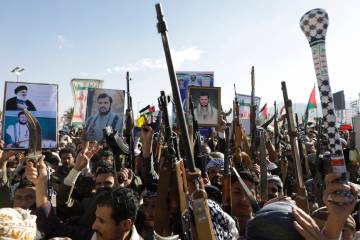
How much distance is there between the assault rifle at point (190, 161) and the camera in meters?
1.99

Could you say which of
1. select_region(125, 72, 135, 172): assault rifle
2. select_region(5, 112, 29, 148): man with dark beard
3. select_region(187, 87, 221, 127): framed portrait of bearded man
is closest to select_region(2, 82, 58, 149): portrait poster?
select_region(5, 112, 29, 148): man with dark beard

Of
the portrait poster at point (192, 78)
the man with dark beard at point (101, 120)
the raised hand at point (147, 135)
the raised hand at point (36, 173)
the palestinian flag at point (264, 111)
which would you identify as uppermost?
the portrait poster at point (192, 78)

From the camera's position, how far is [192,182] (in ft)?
7.30

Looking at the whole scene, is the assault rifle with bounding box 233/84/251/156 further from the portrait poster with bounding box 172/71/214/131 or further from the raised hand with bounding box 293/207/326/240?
the raised hand with bounding box 293/207/326/240

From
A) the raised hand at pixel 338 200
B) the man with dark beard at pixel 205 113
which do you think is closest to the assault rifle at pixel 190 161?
the raised hand at pixel 338 200

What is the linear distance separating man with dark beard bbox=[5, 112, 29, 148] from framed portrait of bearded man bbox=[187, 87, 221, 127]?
3.29 meters

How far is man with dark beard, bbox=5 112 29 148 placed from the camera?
5102mm

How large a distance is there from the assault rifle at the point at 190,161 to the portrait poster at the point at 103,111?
5063 millimetres

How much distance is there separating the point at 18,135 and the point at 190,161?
12.3ft

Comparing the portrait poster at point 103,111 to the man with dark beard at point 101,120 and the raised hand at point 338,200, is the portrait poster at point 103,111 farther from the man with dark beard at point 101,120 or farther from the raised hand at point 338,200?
the raised hand at point 338,200

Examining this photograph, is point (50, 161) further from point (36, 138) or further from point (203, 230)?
point (203, 230)

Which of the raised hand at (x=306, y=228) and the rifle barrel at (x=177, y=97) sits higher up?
the rifle barrel at (x=177, y=97)

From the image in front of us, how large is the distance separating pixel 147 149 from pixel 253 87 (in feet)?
14.8

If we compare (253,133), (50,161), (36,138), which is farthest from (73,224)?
(253,133)
